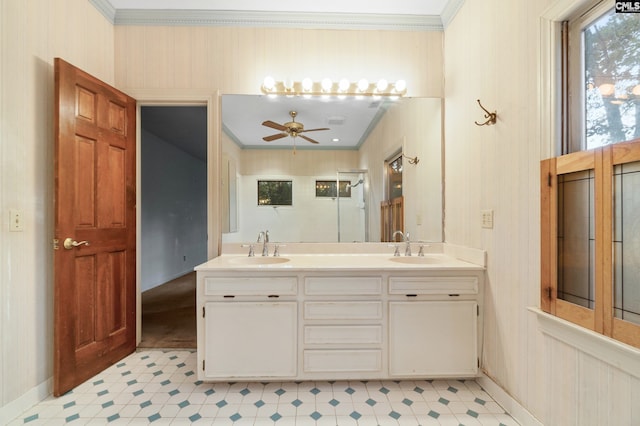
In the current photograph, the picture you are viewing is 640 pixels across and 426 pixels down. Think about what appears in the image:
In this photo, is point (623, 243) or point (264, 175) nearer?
point (623, 243)

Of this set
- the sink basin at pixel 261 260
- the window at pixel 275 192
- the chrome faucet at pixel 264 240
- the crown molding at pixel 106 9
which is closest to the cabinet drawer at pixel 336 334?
the sink basin at pixel 261 260

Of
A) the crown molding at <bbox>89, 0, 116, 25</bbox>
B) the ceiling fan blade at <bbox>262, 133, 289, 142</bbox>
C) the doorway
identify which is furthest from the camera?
the doorway

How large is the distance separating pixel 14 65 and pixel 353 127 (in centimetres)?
213

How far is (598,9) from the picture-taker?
3.98 feet

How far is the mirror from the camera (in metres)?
2.30

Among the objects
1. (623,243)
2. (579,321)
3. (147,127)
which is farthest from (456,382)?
(147,127)

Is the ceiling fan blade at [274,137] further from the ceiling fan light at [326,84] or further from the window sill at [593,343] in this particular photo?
the window sill at [593,343]

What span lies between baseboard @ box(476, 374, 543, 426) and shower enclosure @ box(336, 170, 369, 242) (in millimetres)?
1217

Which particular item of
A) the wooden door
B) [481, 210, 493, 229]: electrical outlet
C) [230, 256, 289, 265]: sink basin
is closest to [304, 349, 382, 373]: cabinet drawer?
[230, 256, 289, 265]: sink basin

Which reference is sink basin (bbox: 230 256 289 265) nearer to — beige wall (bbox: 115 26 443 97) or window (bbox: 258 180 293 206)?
window (bbox: 258 180 293 206)

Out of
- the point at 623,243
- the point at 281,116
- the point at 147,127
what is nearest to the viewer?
the point at 623,243

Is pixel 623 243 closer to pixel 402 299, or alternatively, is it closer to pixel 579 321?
pixel 579 321

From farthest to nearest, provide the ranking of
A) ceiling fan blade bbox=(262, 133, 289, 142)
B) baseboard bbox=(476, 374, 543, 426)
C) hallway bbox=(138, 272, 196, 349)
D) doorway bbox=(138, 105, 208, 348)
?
doorway bbox=(138, 105, 208, 348) → hallway bbox=(138, 272, 196, 349) → ceiling fan blade bbox=(262, 133, 289, 142) → baseboard bbox=(476, 374, 543, 426)

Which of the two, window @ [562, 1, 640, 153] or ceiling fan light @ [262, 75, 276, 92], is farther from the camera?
ceiling fan light @ [262, 75, 276, 92]
